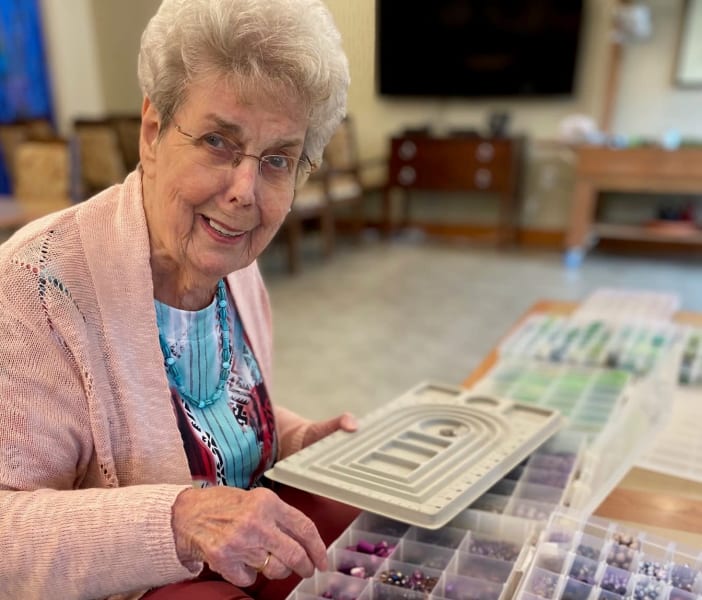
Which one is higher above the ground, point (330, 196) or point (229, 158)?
point (229, 158)

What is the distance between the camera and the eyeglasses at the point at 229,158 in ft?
2.66

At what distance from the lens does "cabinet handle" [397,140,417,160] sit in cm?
524

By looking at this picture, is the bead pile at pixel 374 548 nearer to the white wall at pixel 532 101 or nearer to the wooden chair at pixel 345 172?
the white wall at pixel 532 101

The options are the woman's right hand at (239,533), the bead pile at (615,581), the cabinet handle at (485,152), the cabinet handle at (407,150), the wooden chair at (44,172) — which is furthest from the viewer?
the cabinet handle at (407,150)

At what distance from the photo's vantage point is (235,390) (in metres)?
1.02

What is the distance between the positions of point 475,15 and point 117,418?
196 inches

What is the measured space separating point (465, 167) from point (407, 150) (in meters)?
0.48

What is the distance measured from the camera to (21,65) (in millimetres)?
5121

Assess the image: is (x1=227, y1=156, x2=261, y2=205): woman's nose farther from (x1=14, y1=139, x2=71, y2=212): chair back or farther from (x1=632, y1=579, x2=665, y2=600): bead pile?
(x1=14, y1=139, x2=71, y2=212): chair back

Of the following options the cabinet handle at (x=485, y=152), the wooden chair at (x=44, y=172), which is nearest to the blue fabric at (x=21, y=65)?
the wooden chair at (x=44, y=172)

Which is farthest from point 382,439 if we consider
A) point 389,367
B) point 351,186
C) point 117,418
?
point 351,186

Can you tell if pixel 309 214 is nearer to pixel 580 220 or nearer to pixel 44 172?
pixel 44 172

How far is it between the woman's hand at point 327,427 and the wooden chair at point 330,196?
10.1 ft

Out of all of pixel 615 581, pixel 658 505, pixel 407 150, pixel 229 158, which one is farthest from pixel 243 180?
pixel 407 150
